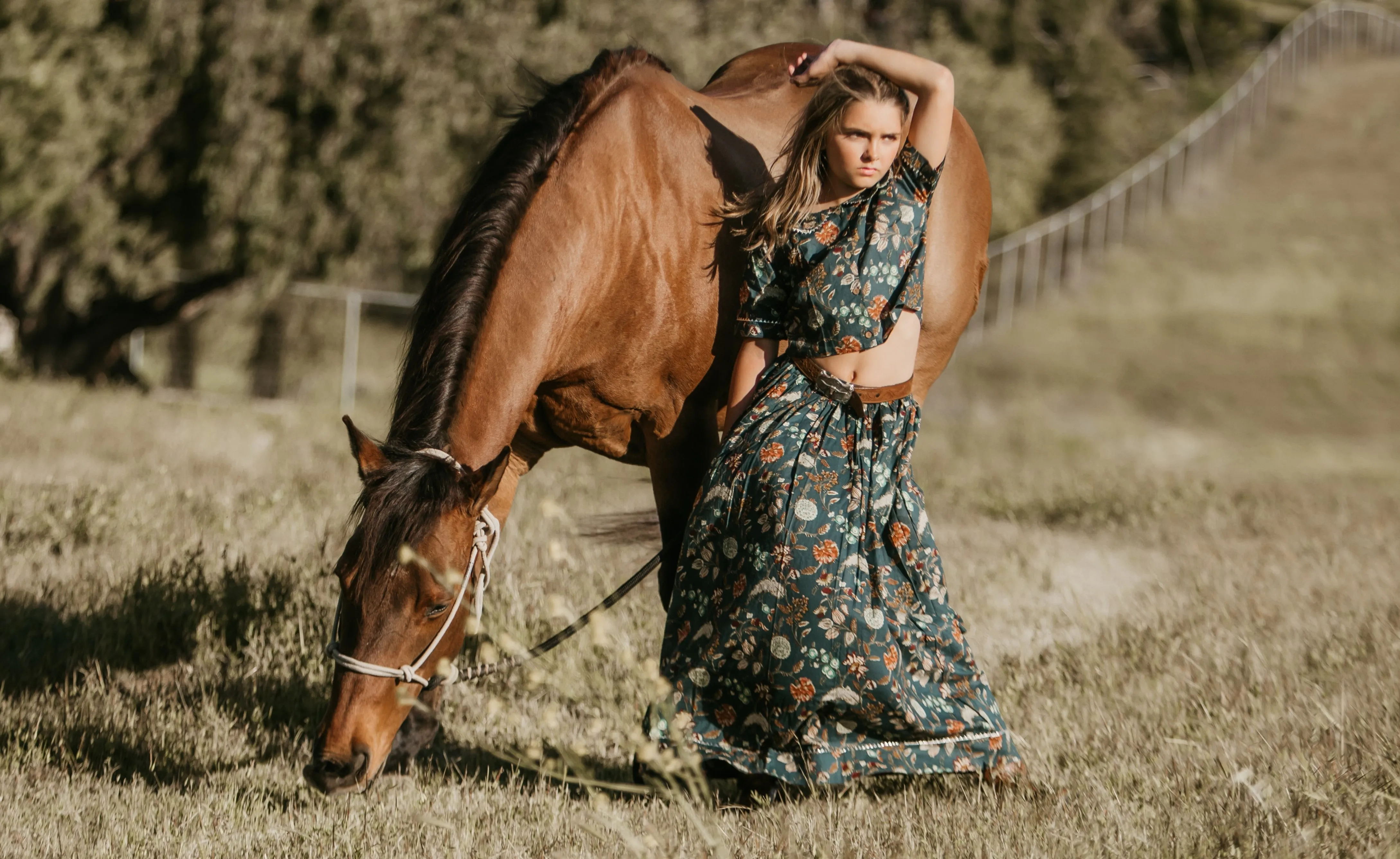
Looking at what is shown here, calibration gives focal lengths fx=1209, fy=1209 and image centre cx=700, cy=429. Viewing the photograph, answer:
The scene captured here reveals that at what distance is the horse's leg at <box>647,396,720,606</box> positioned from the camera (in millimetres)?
3865

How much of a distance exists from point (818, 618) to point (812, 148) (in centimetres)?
130

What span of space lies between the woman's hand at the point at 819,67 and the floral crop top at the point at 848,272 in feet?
1.11

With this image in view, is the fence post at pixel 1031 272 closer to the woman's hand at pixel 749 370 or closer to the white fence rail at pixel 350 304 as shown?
the white fence rail at pixel 350 304

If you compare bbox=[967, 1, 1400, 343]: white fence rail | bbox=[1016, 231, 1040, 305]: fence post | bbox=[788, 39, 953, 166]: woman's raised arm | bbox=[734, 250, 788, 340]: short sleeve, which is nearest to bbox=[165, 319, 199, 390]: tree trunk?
bbox=[967, 1, 1400, 343]: white fence rail

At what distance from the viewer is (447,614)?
3129mm

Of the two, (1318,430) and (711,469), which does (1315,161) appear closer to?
(1318,430)

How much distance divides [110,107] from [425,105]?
3.31m

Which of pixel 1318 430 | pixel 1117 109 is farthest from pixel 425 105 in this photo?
pixel 1117 109

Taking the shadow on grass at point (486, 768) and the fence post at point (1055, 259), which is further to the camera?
the fence post at point (1055, 259)

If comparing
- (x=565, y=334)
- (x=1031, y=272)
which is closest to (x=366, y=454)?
(x=565, y=334)

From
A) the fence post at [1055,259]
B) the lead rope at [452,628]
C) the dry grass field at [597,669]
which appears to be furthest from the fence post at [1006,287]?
the lead rope at [452,628]

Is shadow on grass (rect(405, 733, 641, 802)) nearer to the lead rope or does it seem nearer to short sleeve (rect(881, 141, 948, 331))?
the lead rope

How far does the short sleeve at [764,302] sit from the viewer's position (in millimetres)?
3453

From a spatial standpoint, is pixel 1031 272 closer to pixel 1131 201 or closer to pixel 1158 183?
pixel 1131 201
